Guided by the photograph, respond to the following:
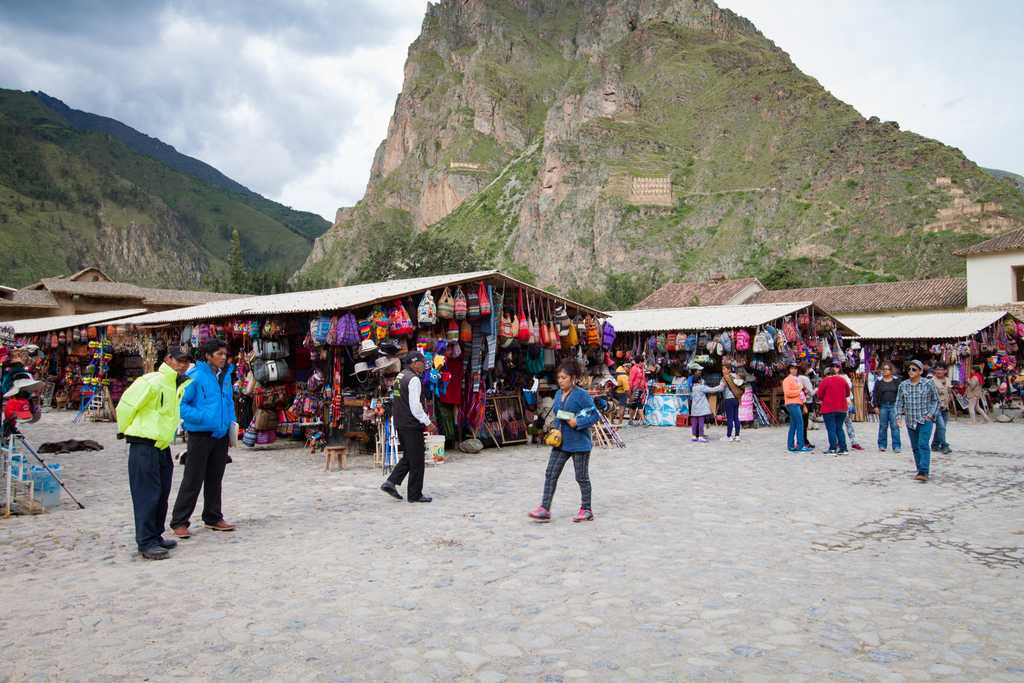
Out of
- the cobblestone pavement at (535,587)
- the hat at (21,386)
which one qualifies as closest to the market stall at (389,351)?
the cobblestone pavement at (535,587)

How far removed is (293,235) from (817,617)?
175423mm

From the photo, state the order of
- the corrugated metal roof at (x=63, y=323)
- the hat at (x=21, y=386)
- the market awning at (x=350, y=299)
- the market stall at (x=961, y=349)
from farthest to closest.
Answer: the corrugated metal roof at (x=63, y=323)
the market stall at (x=961, y=349)
the market awning at (x=350, y=299)
the hat at (x=21, y=386)

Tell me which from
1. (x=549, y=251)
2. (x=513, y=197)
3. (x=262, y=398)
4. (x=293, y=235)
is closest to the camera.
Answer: (x=262, y=398)

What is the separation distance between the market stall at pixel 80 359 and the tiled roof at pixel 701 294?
32927 mm

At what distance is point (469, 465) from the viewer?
1091cm

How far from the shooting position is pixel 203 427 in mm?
6133

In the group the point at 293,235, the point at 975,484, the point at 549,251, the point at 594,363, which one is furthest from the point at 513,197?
the point at 975,484

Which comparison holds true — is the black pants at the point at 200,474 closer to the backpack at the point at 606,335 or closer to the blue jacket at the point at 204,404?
the blue jacket at the point at 204,404

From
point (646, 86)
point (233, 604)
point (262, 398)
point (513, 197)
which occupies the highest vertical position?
point (646, 86)

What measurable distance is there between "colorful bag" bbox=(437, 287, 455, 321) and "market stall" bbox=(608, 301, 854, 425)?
6.10 m

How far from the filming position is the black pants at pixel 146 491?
18.1 feet

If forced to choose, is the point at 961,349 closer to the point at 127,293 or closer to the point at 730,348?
the point at 730,348

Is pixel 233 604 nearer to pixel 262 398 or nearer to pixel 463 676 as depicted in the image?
pixel 463 676

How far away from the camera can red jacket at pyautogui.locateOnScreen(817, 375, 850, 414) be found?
1131cm
